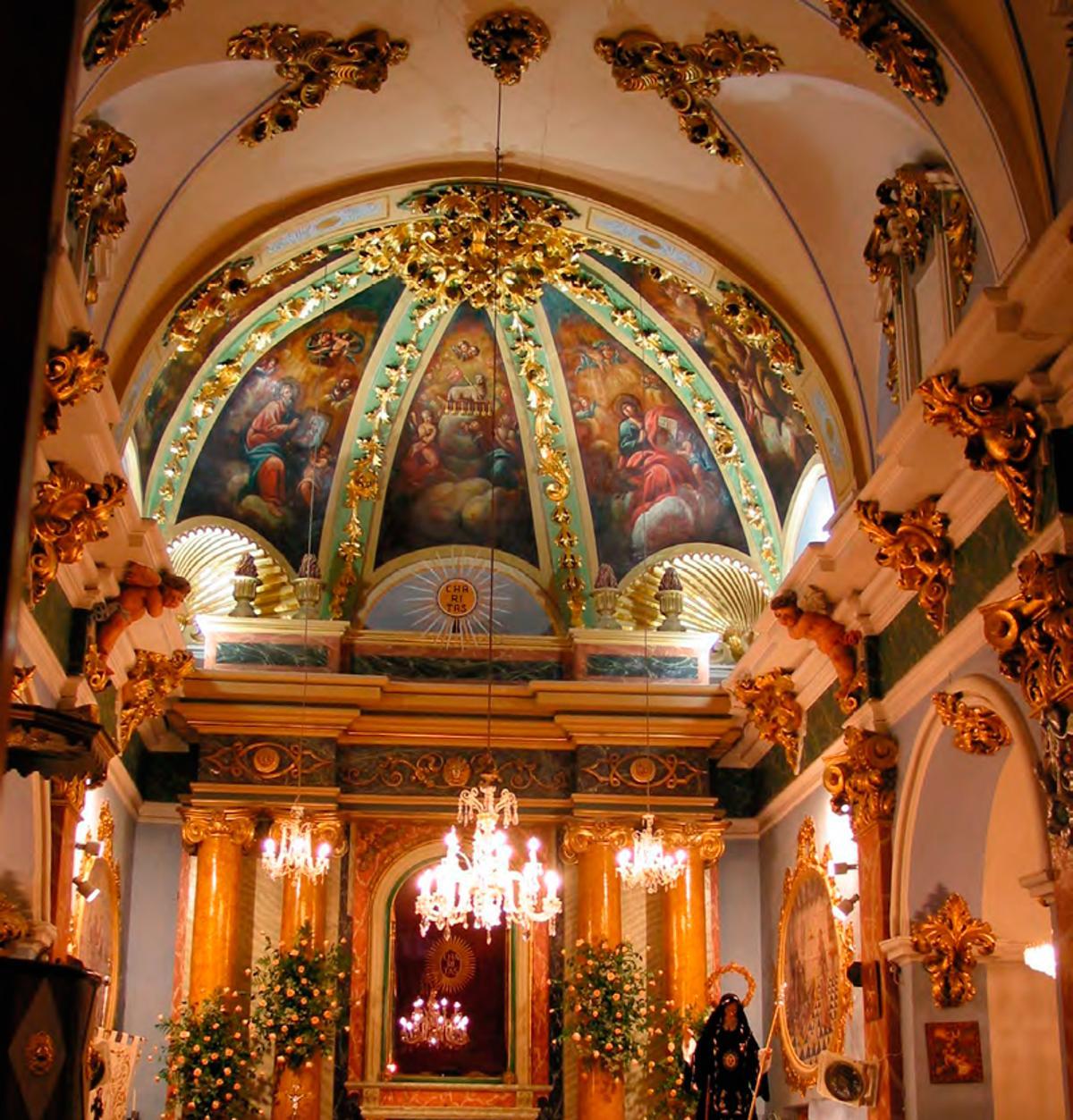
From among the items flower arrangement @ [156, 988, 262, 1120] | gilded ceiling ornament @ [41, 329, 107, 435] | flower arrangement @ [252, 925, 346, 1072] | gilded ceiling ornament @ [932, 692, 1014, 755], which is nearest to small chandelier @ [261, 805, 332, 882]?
flower arrangement @ [252, 925, 346, 1072]

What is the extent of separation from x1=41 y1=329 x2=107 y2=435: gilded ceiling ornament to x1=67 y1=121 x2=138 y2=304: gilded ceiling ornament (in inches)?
59.3

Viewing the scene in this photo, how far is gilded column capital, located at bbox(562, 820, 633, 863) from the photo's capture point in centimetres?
1537

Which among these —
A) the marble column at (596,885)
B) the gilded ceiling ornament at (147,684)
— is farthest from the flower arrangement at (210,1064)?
the marble column at (596,885)

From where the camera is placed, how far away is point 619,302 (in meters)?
14.7

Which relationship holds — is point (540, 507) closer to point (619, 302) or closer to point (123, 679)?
point (619, 302)

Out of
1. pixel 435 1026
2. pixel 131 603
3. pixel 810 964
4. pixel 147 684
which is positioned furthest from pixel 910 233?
pixel 435 1026

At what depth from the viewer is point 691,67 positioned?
35.5 ft

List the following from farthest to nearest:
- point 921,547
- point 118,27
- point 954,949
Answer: point 954,949
point 921,547
point 118,27

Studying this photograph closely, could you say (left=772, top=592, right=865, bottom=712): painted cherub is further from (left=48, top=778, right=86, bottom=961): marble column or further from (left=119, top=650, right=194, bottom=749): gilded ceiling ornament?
(left=48, top=778, right=86, bottom=961): marble column

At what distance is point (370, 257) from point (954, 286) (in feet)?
19.1

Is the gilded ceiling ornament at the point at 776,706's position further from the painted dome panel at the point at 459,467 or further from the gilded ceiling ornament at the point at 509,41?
the gilded ceiling ornament at the point at 509,41

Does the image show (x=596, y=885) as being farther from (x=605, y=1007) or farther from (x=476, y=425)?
(x=476, y=425)

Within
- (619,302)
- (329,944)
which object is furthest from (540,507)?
(329,944)

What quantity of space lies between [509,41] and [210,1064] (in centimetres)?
906
